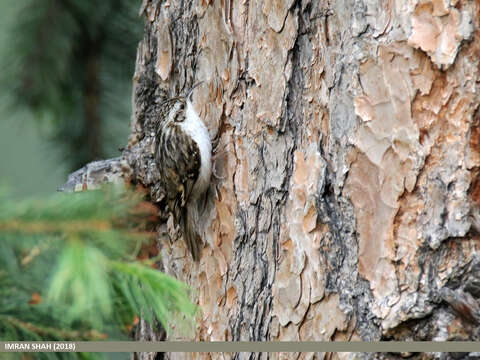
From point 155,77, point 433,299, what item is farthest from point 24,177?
point 433,299

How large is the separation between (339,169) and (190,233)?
586 mm

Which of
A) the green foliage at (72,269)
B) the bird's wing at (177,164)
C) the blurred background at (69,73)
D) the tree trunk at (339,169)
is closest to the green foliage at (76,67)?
the blurred background at (69,73)

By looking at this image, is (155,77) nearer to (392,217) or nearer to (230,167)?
(230,167)

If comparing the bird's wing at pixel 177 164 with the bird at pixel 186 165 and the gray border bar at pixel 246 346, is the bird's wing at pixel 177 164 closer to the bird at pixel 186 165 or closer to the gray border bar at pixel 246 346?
the bird at pixel 186 165

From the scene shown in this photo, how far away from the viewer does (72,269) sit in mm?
770

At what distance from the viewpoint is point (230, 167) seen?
1901 millimetres

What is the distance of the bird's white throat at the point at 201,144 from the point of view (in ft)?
6.54

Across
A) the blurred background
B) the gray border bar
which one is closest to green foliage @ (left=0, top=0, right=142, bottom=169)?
the blurred background

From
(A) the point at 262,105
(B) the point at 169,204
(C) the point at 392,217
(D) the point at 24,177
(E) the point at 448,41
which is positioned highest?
(E) the point at 448,41

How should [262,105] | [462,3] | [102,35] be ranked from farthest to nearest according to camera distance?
[102,35], [262,105], [462,3]

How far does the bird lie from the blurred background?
0.69 meters

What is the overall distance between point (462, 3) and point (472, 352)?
76cm

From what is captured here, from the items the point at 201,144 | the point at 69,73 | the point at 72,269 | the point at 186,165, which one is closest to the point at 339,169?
the point at 201,144

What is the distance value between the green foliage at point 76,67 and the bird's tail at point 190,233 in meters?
0.88
